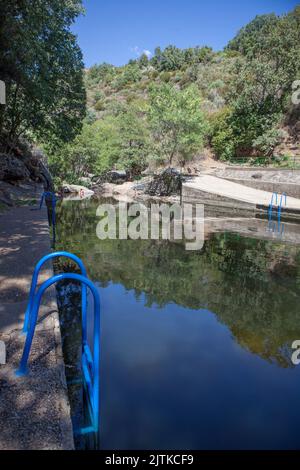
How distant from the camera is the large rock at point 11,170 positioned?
16.8 metres

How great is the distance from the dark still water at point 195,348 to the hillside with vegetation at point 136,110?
305 inches

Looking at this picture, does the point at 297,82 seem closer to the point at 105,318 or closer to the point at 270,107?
the point at 270,107

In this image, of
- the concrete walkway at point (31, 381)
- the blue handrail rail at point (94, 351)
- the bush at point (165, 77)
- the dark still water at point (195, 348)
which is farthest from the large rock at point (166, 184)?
the bush at point (165, 77)

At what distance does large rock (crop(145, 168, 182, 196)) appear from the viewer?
82.0 feet

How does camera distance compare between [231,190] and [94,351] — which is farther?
[231,190]

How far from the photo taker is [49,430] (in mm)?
2516

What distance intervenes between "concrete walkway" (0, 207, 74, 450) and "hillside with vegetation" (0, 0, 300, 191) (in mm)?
9041

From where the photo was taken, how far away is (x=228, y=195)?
19453 mm

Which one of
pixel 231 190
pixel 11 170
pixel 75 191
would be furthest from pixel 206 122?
pixel 11 170

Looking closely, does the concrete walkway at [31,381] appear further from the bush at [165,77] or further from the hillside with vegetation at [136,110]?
the bush at [165,77]

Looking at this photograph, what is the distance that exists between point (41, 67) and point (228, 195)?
37.9ft

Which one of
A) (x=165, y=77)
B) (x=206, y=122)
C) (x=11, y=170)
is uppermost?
(x=165, y=77)

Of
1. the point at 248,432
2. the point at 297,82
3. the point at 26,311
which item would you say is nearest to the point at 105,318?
the point at 26,311

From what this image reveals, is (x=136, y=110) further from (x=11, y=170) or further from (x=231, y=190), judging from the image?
(x=11, y=170)
